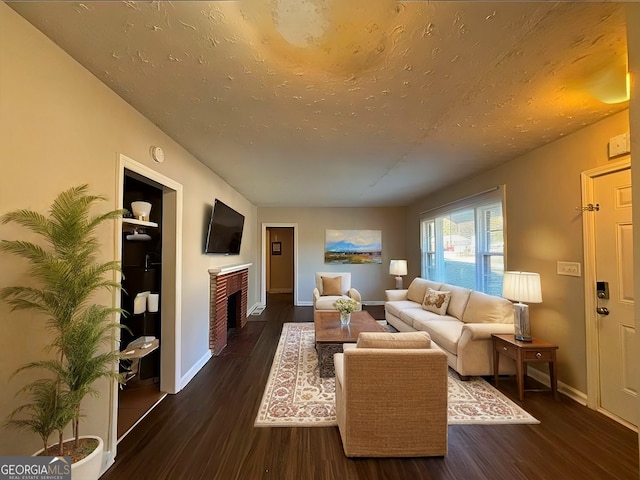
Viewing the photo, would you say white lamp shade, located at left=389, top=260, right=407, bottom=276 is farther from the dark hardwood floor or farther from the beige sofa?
the dark hardwood floor

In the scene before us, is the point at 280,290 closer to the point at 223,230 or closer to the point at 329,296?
the point at 329,296

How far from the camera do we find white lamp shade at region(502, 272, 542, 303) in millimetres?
2732

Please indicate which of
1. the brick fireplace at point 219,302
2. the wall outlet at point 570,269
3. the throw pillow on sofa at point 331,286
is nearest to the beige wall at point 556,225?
Answer: the wall outlet at point 570,269

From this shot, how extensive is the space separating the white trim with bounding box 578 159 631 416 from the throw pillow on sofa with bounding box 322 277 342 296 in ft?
12.0

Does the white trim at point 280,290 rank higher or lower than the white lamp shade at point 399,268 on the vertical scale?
lower

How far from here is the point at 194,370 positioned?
315 centimetres

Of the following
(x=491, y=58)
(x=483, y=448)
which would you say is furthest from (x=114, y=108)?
(x=483, y=448)

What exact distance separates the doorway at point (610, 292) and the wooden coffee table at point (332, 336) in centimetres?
199

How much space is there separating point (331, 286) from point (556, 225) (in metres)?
3.68

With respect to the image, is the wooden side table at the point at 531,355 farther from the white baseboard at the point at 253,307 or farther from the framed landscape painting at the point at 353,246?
the white baseboard at the point at 253,307

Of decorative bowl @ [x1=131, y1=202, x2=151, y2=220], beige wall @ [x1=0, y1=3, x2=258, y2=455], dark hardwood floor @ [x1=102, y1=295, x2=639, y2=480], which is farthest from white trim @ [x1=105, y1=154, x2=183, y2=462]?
beige wall @ [x1=0, y1=3, x2=258, y2=455]

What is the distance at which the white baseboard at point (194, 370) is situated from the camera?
2869mm

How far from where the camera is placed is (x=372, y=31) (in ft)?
4.40

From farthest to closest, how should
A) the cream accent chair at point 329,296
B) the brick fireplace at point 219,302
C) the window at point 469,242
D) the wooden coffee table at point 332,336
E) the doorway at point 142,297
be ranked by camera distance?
the cream accent chair at point 329,296 < the window at point 469,242 < the brick fireplace at point 219,302 < the wooden coffee table at point 332,336 < the doorway at point 142,297
